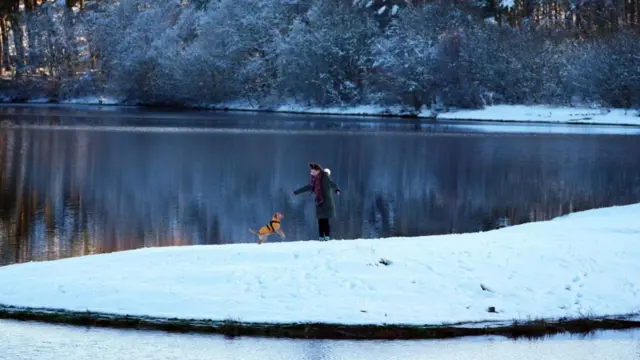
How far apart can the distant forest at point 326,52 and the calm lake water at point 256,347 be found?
6366cm

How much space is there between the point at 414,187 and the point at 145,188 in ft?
27.0

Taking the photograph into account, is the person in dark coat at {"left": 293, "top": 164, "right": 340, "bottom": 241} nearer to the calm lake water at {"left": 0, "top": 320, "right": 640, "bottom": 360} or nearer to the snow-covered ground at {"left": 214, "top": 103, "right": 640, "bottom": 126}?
the calm lake water at {"left": 0, "top": 320, "right": 640, "bottom": 360}

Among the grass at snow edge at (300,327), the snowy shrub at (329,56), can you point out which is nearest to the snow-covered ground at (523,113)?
the snowy shrub at (329,56)

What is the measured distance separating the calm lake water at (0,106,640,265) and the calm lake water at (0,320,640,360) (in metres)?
6.13

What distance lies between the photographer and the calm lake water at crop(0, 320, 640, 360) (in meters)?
10.7

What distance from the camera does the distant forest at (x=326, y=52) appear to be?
259 feet

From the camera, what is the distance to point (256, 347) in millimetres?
11141

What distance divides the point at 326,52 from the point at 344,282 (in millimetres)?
74211

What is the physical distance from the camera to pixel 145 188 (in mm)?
29406

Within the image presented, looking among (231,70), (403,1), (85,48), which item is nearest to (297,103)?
(231,70)

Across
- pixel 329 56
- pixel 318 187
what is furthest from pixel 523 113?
pixel 318 187

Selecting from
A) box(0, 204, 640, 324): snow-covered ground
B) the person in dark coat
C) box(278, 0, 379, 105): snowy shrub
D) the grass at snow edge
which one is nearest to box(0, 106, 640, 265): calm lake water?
the person in dark coat

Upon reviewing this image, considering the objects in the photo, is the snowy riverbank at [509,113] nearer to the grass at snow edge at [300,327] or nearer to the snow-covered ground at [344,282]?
the snow-covered ground at [344,282]

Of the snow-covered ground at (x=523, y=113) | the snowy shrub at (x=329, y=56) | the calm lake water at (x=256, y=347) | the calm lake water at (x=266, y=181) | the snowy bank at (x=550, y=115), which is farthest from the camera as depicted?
the snowy shrub at (x=329, y=56)
